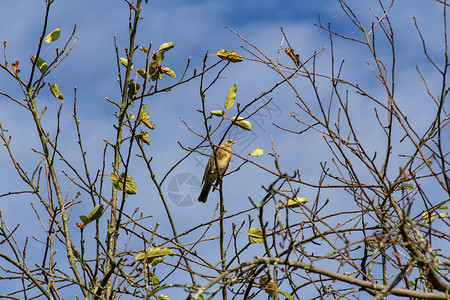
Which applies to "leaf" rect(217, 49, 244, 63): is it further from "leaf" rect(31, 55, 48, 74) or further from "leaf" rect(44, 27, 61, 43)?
"leaf" rect(31, 55, 48, 74)

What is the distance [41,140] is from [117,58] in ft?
2.90

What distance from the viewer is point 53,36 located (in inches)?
156

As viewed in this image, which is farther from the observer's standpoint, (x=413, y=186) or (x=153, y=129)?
(x=153, y=129)

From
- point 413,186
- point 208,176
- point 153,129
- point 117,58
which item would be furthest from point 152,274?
point 208,176

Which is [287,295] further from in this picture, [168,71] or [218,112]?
[168,71]

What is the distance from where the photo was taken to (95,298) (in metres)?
3.61

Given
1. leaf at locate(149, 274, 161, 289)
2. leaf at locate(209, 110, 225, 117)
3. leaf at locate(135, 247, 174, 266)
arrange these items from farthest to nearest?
leaf at locate(209, 110, 225, 117), leaf at locate(149, 274, 161, 289), leaf at locate(135, 247, 174, 266)

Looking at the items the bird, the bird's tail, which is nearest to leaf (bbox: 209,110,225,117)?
the bird

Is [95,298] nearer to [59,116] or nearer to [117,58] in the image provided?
[59,116]

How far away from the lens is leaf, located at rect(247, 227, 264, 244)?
12.5ft

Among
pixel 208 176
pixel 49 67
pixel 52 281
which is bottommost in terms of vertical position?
pixel 52 281

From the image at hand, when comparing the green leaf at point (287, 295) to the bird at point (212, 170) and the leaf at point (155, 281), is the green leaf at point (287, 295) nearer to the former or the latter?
the leaf at point (155, 281)

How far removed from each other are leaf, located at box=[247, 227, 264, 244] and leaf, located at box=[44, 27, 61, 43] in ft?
6.82

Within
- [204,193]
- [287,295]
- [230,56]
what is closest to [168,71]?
[230,56]
